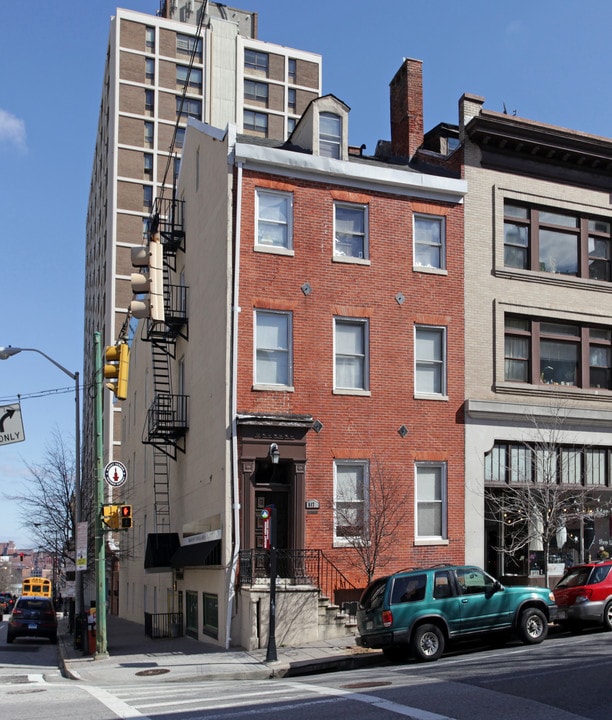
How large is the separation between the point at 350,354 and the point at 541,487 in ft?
20.2

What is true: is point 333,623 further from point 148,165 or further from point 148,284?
point 148,165

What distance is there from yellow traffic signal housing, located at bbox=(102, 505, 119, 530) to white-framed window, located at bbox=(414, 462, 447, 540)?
770cm

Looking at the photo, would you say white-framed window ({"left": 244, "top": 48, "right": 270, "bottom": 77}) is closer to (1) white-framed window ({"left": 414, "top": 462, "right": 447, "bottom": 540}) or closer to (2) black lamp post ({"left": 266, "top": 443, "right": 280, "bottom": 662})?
(1) white-framed window ({"left": 414, "top": 462, "right": 447, "bottom": 540})

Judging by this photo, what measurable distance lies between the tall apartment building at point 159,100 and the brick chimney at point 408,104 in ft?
142

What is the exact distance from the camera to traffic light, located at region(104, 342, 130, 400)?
57.3 ft

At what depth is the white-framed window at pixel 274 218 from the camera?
23562 mm

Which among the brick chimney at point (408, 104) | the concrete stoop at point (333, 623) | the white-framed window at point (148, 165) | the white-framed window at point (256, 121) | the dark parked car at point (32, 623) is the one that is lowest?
the dark parked car at point (32, 623)

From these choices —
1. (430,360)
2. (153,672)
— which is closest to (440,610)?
(153,672)

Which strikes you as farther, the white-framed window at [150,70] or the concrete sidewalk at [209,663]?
the white-framed window at [150,70]

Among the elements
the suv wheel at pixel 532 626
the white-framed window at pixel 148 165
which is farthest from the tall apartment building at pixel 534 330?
the white-framed window at pixel 148 165

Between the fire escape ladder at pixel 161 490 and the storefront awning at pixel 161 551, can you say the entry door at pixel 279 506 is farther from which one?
the fire escape ladder at pixel 161 490

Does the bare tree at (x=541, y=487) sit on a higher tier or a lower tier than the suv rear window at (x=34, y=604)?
higher

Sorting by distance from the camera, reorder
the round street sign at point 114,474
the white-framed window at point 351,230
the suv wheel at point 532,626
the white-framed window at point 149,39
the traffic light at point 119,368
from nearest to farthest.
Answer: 1. the traffic light at point 119,368
2. the suv wheel at point 532,626
3. the round street sign at point 114,474
4. the white-framed window at point 351,230
5. the white-framed window at point 149,39

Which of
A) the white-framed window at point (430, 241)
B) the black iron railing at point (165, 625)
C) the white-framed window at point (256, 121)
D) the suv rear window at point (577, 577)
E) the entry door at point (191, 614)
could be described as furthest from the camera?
the white-framed window at point (256, 121)
